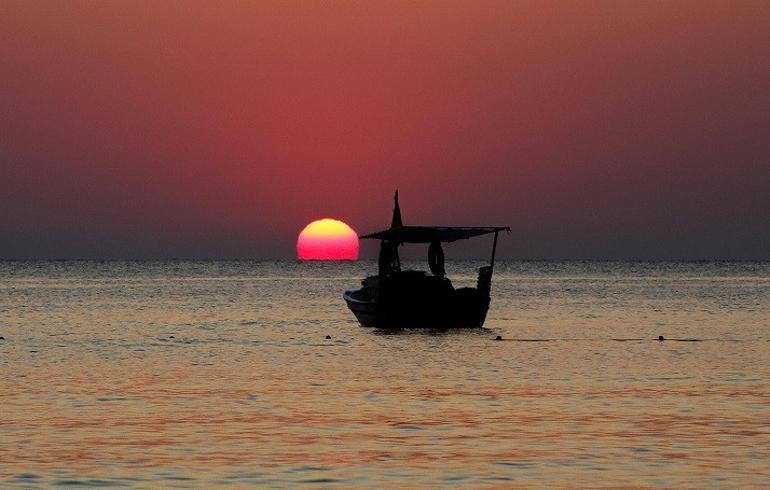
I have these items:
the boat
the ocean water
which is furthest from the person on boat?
the ocean water

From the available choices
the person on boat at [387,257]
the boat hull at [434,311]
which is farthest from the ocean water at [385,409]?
the person on boat at [387,257]

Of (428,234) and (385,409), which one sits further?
(428,234)

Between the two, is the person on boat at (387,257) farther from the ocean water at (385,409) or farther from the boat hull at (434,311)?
the ocean water at (385,409)

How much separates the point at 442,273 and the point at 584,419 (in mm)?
34972

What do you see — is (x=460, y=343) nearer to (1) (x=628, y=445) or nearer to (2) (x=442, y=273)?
(2) (x=442, y=273)

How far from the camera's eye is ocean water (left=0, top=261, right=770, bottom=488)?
2347cm

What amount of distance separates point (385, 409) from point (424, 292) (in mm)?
31555

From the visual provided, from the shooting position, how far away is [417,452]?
25.4 m

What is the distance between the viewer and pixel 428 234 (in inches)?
2603

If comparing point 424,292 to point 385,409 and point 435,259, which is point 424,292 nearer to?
point 435,259

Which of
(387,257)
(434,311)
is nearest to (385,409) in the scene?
(434,311)

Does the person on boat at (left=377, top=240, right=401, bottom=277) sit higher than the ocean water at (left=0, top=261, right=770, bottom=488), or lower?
higher

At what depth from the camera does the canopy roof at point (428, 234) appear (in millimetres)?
65375

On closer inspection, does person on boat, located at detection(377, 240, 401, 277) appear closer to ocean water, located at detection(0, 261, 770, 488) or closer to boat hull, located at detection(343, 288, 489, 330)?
boat hull, located at detection(343, 288, 489, 330)
